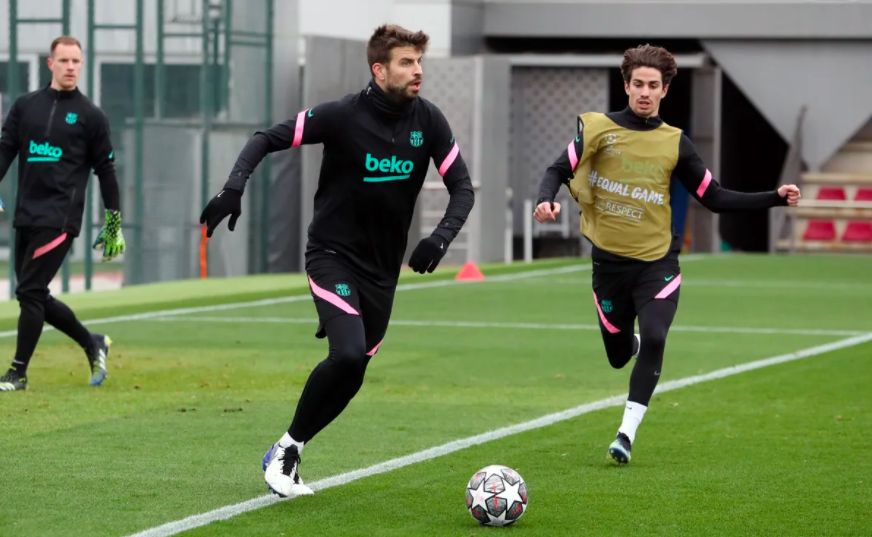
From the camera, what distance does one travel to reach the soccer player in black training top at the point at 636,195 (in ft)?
32.3

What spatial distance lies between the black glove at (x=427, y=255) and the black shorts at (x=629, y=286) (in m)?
2.03

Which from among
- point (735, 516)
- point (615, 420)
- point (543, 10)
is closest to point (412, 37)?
point (735, 516)

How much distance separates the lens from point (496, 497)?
7668 millimetres

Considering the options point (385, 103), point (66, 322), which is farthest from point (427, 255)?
point (66, 322)

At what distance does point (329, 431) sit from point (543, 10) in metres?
24.8

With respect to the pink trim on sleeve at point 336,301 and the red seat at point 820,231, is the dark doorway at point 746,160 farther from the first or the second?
the pink trim on sleeve at point 336,301

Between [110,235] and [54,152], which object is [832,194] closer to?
[110,235]

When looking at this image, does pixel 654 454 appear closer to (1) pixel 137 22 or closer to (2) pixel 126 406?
(2) pixel 126 406

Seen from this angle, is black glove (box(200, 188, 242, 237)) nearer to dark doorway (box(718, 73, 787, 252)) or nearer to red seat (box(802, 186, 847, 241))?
red seat (box(802, 186, 847, 241))

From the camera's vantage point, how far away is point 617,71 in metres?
36.4

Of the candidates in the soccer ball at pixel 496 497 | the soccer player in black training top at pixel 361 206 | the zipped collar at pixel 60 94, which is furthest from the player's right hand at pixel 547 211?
the zipped collar at pixel 60 94

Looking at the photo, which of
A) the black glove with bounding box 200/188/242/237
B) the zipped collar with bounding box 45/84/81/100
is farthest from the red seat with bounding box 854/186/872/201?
the black glove with bounding box 200/188/242/237

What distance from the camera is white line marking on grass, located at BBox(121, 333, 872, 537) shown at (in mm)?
7613

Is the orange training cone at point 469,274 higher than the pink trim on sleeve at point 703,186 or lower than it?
lower
